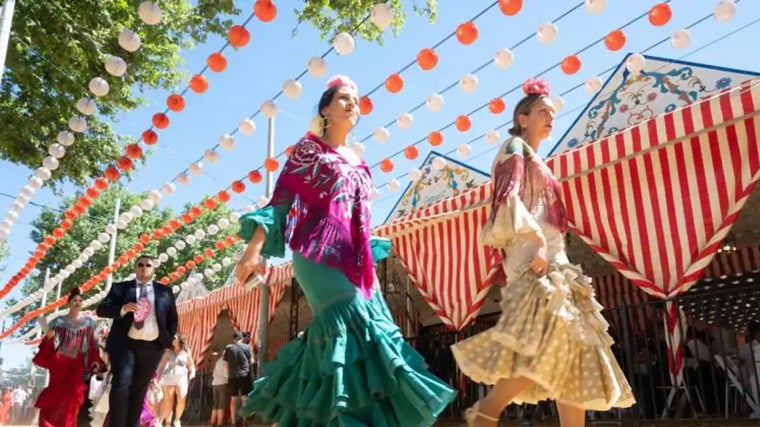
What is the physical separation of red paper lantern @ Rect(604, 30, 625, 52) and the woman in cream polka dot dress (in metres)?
2.84

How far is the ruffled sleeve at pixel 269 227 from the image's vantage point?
8.04 feet

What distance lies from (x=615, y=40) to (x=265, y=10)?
10.2 feet

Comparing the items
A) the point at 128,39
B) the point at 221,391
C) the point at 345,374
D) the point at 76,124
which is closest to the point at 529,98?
the point at 345,374

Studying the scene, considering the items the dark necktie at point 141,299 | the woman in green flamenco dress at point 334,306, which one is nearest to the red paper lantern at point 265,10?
the dark necktie at point 141,299

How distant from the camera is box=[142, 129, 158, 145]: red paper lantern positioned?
25.6ft

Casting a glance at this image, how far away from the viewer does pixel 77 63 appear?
8984 mm

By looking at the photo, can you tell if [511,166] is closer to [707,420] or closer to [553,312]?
[553,312]

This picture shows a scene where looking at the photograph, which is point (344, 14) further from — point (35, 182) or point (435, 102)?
point (35, 182)

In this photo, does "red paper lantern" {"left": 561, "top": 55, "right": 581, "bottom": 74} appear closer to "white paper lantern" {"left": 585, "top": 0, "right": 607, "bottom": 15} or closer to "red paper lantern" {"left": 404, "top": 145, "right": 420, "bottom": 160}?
"white paper lantern" {"left": 585, "top": 0, "right": 607, "bottom": 15}

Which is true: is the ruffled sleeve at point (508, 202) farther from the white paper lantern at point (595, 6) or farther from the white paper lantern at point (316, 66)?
the white paper lantern at point (316, 66)

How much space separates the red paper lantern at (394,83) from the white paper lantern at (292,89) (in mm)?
991

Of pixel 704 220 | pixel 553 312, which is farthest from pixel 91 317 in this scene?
pixel 704 220

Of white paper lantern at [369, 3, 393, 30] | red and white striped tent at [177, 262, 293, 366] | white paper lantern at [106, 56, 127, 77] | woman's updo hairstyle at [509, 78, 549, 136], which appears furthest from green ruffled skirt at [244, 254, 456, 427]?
red and white striped tent at [177, 262, 293, 366]

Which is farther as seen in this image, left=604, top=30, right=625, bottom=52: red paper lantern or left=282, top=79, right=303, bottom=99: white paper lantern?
left=282, top=79, right=303, bottom=99: white paper lantern
